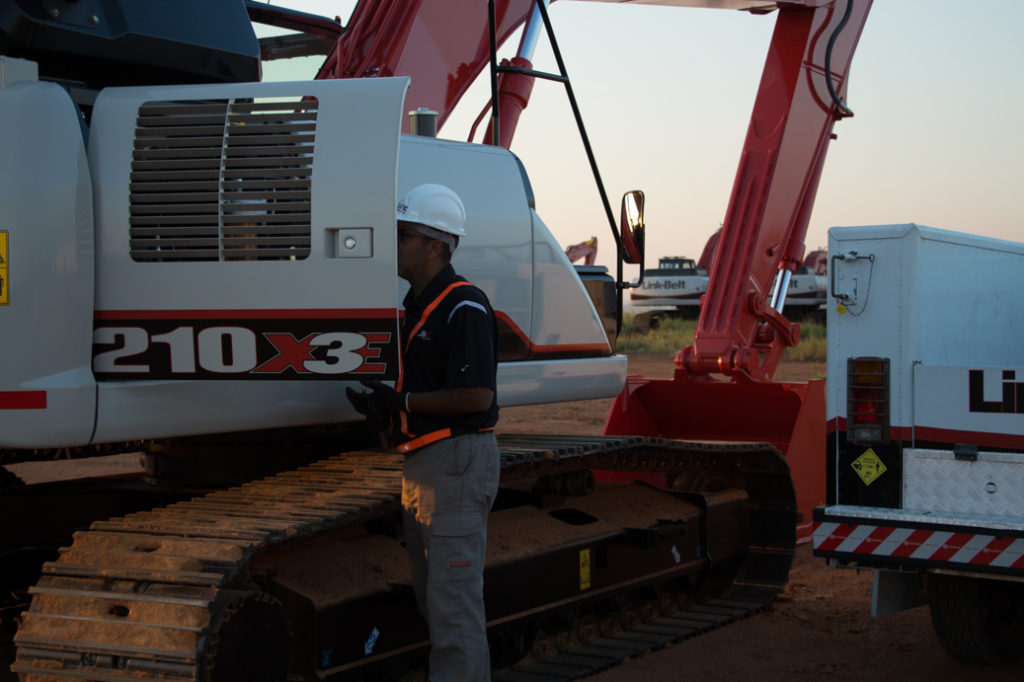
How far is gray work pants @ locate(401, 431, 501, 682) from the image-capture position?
3.75 meters

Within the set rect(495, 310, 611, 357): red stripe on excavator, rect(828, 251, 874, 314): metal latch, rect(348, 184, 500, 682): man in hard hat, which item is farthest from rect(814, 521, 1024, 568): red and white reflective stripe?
rect(348, 184, 500, 682): man in hard hat

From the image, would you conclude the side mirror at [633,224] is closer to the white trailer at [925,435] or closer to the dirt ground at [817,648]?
the white trailer at [925,435]

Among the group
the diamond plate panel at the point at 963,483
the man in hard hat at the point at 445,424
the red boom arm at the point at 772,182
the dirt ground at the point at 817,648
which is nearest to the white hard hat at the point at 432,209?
the man in hard hat at the point at 445,424

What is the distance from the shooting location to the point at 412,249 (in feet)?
12.5

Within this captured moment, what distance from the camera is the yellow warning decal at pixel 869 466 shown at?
4.94 m

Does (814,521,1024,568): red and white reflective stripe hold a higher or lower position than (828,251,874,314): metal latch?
lower

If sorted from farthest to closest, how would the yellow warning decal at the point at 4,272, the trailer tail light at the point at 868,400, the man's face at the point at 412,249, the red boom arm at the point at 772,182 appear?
the red boom arm at the point at 772,182 → the trailer tail light at the point at 868,400 → the man's face at the point at 412,249 → the yellow warning decal at the point at 4,272

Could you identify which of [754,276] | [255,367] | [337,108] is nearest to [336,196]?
[337,108]

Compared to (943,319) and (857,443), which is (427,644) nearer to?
(857,443)

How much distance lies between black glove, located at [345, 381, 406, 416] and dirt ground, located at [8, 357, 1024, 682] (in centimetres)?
216

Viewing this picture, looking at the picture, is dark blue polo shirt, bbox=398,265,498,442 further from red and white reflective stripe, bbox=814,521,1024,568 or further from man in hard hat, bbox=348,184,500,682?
red and white reflective stripe, bbox=814,521,1024,568

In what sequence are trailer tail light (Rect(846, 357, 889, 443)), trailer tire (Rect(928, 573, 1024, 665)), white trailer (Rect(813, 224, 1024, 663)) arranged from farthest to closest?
trailer tire (Rect(928, 573, 1024, 665)), trailer tail light (Rect(846, 357, 889, 443)), white trailer (Rect(813, 224, 1024, 663))

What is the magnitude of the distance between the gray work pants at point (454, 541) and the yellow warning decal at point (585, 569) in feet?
5.47

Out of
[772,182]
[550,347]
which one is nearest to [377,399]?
[550,347]
